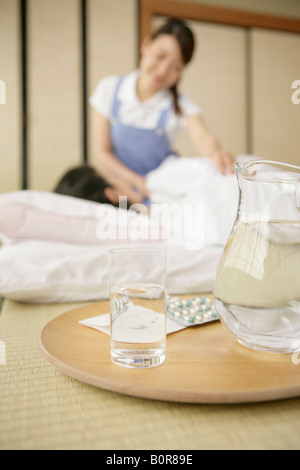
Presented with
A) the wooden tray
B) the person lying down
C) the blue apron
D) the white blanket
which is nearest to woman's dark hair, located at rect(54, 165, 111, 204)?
the person lying down

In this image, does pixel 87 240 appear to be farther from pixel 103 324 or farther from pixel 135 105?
pixel 135 105

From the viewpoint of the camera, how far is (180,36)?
2369mm

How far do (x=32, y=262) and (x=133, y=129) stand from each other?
161 cm

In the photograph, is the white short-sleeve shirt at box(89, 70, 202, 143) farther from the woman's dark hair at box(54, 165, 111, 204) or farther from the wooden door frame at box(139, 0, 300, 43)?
the woman's dark hair at box(54, 165, 111, 204)

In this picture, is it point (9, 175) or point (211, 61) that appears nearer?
point (9, 175)

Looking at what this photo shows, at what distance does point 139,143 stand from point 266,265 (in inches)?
79.4

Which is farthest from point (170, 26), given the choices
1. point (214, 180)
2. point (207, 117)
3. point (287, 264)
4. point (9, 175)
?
point (287, 264)

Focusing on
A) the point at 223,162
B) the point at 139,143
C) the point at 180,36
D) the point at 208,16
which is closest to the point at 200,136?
the point at 139,143

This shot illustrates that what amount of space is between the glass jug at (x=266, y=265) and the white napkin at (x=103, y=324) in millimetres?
101

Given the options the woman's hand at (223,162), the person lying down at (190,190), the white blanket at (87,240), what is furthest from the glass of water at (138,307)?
the woman's hand at (223,162)

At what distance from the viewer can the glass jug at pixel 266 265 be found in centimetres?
42

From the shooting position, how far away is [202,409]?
15.0 inches

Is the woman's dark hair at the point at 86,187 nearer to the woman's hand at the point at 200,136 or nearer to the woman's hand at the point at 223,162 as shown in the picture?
the woman's hand at the point at 223,162
